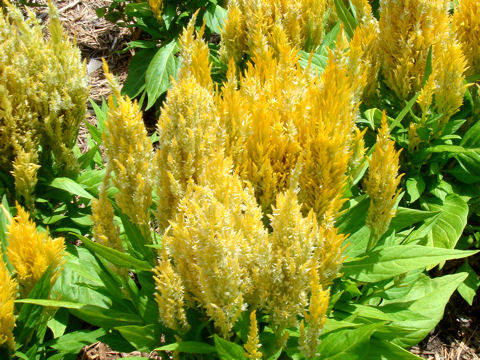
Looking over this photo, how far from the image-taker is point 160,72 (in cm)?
438

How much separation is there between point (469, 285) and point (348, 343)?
5.43 ft

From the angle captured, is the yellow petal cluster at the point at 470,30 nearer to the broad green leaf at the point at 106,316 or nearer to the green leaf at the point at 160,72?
the green leaf at the point at 160,72

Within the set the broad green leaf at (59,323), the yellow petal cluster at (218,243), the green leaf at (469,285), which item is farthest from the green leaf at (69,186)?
the green leaf at (469,285)

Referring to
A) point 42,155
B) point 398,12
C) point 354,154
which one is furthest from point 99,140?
point 398,12

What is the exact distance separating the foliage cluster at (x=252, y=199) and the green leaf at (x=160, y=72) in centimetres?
96

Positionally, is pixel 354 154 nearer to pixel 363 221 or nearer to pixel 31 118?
pixel 363 221

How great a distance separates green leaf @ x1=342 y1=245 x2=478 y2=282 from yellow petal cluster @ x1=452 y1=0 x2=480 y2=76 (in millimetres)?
1476

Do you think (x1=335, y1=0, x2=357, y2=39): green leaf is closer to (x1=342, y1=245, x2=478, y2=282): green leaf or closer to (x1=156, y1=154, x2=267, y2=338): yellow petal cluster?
(x1=342, y1=245, x2=478, y2=282): green leaf

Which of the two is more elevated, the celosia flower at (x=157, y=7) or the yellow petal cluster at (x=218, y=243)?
the celosia flower at (x=157, y=7)

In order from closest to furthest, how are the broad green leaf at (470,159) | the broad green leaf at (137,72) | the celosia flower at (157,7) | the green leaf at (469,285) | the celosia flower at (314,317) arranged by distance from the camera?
1. the celosia flower at (314,317)
2. the broad green leaf at (470,159)
3. the green leaf at (469,285)
4. the celosia flower at (157,7)
5. the broad green leaf at (137,72)

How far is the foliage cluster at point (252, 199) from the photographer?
1736 mm

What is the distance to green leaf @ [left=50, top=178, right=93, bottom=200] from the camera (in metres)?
2.80

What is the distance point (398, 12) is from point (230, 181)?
189 cm

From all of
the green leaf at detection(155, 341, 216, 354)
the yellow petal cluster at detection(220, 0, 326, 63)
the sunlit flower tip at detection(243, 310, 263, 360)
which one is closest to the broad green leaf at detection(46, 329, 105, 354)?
the green leaf at detection(155, 341, 216, 354)
